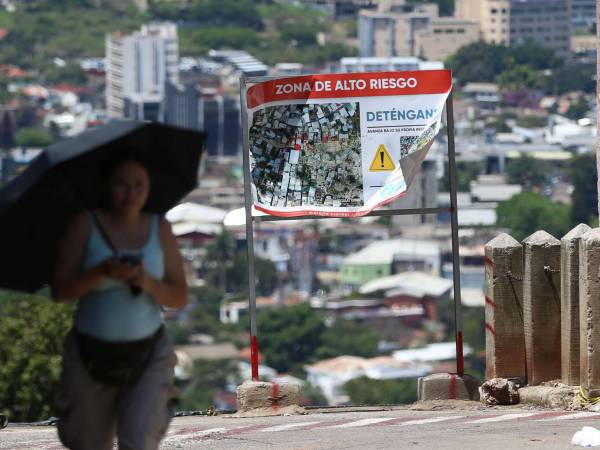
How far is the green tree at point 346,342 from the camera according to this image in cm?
11294

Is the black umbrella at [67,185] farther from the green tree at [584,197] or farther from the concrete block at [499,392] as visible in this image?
the green tree at [584,197]

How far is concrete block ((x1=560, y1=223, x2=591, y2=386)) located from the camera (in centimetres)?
903

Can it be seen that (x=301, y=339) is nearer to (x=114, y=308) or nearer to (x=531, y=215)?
(x=531, y=215)

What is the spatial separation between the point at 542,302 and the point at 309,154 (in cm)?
134

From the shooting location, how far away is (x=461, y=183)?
154 meters

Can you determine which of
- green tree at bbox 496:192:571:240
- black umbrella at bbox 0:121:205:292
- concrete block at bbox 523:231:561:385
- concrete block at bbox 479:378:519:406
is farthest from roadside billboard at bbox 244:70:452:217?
green tree at bbox 496:192:571:240

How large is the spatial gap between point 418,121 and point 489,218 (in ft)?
423

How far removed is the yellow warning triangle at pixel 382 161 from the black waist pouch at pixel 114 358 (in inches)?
160

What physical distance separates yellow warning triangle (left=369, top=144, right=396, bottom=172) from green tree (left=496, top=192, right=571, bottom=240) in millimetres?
120891

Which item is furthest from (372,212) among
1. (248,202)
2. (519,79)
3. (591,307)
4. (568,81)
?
(519,79)

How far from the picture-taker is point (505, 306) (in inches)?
374

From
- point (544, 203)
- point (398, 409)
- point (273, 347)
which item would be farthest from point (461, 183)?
point (398, 409)

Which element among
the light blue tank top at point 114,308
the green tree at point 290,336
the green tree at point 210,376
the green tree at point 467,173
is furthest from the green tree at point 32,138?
the light blue tank top at point 114,308

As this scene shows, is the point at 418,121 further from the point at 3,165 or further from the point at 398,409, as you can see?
the point at 3,165
